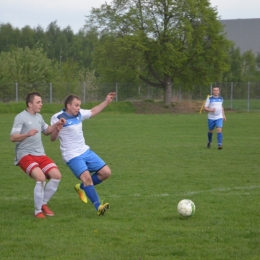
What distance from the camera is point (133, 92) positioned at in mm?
48281

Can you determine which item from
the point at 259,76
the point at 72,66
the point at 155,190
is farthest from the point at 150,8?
the point at 155,190

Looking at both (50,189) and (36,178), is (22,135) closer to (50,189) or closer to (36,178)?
(36,178)

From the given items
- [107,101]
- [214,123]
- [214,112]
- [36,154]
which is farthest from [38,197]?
[214,123]

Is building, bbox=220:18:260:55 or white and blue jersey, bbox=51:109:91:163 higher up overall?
building, bbox=220:18:260:55

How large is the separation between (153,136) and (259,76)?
46.0 m

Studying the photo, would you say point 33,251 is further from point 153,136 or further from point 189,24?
point 189,24

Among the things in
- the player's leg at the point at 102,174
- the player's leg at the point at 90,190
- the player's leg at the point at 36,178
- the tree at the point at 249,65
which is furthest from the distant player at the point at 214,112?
the tree at the point at 249,65

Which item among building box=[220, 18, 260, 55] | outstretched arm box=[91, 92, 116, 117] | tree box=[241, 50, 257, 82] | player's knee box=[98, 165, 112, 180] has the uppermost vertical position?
building box=[220, 18, 260, 55]

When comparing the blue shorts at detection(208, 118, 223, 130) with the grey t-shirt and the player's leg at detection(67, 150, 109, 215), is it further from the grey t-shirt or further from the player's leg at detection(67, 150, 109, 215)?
the grey t-shirt

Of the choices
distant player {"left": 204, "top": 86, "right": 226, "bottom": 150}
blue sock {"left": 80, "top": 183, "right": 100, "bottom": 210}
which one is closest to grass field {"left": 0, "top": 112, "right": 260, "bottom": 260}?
blue sock {"left": 80, "top": 183, "right": 100, "bottom": 210}

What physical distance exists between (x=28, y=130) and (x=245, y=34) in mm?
69617

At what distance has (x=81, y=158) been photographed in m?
7.96

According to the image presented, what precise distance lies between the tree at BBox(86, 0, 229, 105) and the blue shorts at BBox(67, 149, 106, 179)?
3718 cm

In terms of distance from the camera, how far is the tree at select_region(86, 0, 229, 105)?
45719mm
